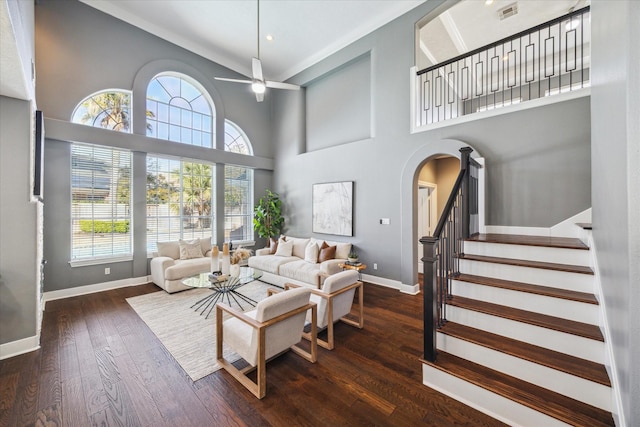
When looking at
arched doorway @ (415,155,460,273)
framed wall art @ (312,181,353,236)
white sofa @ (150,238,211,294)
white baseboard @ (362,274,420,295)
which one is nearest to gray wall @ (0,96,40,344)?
white sofa @ (150,238,211,294)

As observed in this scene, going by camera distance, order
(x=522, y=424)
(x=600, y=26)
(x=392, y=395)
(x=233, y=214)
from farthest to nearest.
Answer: (x=233, y=214)
(x=392, y=395)
(x=600, y=26)
(x=522, y=424)

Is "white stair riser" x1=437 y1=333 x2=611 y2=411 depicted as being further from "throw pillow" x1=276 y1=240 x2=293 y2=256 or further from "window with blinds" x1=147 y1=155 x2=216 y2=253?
"window with blinds" x1=147 y1=155 x2=216 y2=253

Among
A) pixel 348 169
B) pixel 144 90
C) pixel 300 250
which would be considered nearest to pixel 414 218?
pixel 348 169

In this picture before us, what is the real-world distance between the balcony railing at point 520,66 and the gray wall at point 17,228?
5.45 m

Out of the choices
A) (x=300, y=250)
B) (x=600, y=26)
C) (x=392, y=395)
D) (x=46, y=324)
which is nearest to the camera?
(x=600, y=26)

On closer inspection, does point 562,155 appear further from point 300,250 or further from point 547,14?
point 300,250

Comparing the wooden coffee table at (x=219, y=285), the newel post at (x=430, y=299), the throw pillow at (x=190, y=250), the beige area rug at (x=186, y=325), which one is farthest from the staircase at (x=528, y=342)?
the throw pillow at (x=190, y=250)

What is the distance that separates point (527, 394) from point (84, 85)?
7281mm

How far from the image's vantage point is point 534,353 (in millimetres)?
1794

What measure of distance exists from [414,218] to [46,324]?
18.6 feet

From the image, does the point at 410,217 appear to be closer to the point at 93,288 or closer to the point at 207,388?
the point at 207,388

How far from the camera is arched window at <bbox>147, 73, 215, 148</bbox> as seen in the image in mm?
5375

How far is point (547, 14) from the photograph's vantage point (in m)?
4.78

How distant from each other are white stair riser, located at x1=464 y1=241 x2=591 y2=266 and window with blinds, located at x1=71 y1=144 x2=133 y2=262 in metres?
6.01
